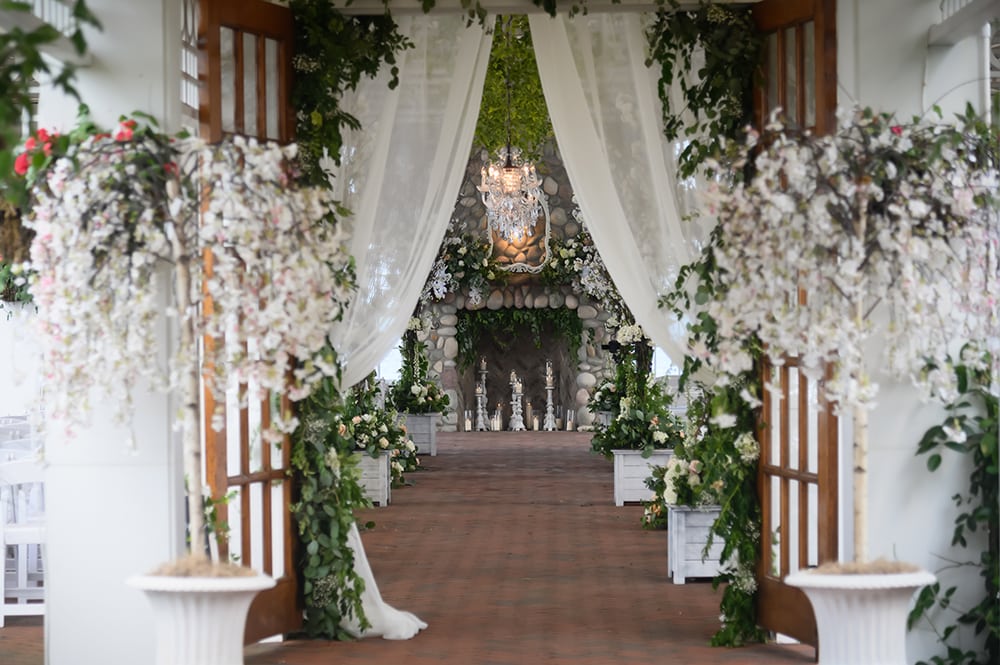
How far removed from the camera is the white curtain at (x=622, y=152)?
6.05m

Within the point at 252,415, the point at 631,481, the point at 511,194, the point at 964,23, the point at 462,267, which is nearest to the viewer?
the point at 964,23

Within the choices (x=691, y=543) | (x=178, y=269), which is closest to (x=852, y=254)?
(x=178, y=269)

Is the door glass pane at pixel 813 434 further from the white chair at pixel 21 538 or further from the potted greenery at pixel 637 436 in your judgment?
the potted greenery at pixel 637 436

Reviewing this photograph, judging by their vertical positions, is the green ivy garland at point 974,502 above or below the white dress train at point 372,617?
above

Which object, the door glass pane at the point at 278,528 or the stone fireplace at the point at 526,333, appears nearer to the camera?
the door glass pane at the point at 278,528

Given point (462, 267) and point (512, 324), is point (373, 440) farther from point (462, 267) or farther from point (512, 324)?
point (512, 324)

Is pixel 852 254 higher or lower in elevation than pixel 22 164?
lower

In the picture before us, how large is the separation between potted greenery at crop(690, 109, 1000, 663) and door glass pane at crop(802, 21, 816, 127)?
1126mm

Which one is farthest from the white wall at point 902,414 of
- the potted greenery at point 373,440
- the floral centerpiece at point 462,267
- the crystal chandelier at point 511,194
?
the floral centerpiece at point 462,267

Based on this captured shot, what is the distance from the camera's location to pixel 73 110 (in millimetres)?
5215

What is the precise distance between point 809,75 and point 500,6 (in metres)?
1.40

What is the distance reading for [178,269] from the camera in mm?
4152

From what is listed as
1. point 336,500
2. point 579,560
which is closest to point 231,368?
point 336,500

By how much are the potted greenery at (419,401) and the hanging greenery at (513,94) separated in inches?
163
